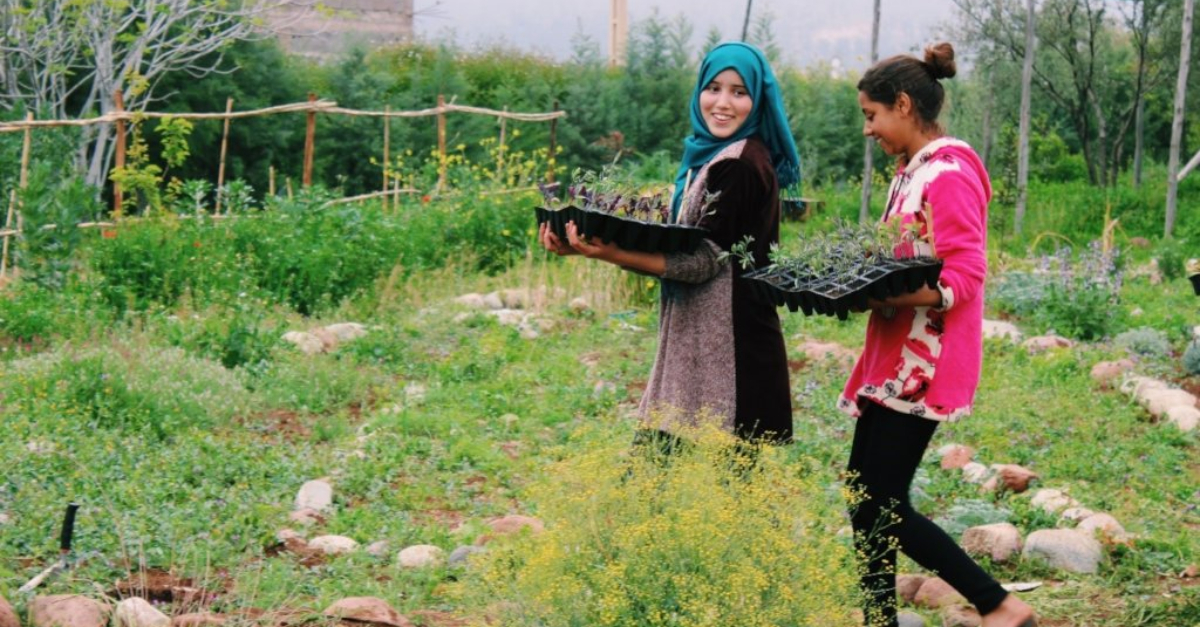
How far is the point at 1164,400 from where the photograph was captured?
20.2 ft

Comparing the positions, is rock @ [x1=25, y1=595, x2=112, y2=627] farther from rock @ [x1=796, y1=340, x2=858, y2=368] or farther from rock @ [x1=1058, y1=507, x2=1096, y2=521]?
rock @ [x1=796, y1=340, x2=858, y2=368]

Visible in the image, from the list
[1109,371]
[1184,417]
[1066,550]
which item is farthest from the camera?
[1109,371]

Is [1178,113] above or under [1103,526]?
above

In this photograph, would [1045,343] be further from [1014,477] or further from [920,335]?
[920,335]

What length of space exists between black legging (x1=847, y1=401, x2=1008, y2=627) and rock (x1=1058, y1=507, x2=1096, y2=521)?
1.51m

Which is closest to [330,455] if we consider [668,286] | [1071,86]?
[668,286]

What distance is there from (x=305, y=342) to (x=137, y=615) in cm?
391

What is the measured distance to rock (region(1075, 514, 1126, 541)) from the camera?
14.2 ft

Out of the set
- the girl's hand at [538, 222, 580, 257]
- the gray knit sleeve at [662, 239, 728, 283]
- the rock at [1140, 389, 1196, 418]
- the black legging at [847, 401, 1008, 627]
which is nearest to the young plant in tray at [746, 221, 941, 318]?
the gray knit sleeve at [662, 239, 728, 283]

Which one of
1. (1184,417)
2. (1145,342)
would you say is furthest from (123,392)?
(1145,342)

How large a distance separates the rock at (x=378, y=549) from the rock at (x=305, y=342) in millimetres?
2855

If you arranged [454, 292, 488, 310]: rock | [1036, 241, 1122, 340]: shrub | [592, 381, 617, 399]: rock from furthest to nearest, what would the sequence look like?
[454, 292, 488, 310]: rock < [1036, 241, 1122, 340]: shrub < [592, 381, 617, 399]: rock

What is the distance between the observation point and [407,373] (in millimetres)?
6973

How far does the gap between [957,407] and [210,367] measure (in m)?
4.18
